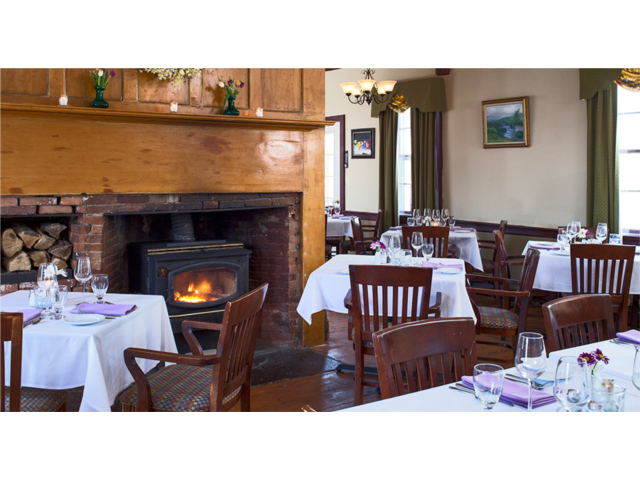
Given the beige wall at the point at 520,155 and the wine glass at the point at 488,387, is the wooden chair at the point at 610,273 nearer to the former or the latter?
the beige wall at the point at 520,155

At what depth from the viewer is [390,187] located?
9.52 meters

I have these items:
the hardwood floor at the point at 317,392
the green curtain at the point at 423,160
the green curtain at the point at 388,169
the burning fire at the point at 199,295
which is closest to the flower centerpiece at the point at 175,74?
the burning fire at the point at 199,295

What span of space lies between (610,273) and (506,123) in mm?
3811

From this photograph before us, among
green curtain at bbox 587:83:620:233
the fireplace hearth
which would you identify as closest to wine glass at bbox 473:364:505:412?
the fireplace hearth

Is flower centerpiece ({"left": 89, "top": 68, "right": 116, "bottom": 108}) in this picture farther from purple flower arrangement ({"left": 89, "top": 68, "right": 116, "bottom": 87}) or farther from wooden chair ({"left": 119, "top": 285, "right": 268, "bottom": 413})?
wooden chair ({"left": 119, "top": 285, "right": 268, "bottom": 413})

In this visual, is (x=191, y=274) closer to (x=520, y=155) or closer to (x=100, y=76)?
(x=100, y=76)

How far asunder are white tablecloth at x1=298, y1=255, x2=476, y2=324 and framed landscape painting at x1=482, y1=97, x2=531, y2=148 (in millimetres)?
3990

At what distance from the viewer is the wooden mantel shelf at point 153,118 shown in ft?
12.2

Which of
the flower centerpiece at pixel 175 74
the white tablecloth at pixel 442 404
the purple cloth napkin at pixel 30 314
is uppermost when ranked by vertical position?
the flower centerpiece at pixel 175 74

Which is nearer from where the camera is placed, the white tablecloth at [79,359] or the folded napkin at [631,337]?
the folded napkin at [631,337]

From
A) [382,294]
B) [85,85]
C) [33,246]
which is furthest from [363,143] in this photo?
[382,294]

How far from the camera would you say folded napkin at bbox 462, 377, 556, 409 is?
5.71 ft

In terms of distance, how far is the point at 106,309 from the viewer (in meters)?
2.96
